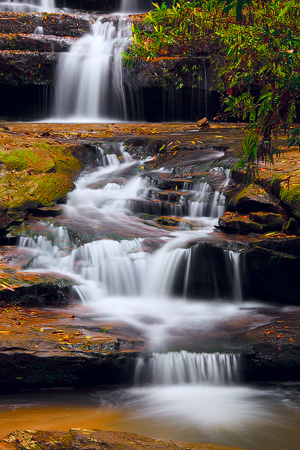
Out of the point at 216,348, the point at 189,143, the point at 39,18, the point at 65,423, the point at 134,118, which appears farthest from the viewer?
the point at 39,18

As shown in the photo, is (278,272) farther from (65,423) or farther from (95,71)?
(95,71)

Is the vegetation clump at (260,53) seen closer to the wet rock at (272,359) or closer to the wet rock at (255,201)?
the wet rock at (272,359)

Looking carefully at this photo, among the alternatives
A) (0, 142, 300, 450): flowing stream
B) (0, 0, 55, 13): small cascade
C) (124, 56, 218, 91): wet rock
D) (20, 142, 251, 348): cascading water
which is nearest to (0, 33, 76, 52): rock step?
(124, 56, 218, 91): wet rock

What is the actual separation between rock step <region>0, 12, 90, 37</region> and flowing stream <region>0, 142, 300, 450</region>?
10.1m

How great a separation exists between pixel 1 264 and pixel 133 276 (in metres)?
1.82

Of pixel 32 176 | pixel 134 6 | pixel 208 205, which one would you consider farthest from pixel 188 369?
pixel 134 6

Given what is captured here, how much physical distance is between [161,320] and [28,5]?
59.6ft

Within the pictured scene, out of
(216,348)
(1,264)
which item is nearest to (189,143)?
(1,264)

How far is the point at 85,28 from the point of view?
61.8 ft

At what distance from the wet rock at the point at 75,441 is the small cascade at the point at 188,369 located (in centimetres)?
217

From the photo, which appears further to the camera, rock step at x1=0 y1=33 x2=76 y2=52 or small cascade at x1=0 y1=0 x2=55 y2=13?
small cascade at x1=0 y1=0 x2=55 y2=13

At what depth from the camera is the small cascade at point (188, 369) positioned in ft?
18.3

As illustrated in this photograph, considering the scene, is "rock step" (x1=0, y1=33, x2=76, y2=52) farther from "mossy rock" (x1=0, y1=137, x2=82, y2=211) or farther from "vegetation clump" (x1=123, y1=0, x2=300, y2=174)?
"vegetation clump" (x1=123, y1=0, x2=300, y2=174)

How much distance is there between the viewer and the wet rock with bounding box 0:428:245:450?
2.87 metres
